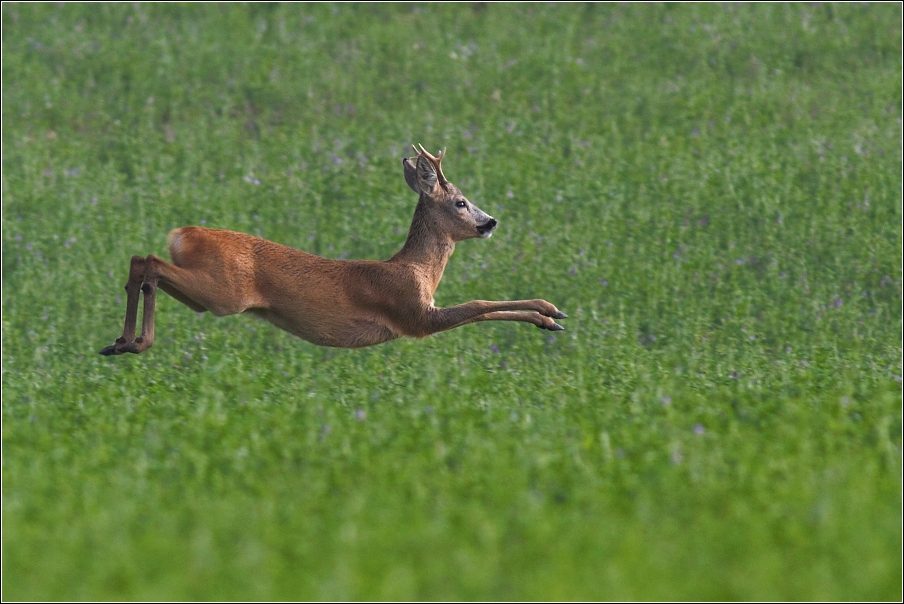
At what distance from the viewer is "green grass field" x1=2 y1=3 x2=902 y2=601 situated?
18.8ft

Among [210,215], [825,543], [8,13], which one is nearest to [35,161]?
[210,215]

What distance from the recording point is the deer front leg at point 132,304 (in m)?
7.99

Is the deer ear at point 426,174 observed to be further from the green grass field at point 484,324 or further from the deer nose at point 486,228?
the green grass field at point 484,324

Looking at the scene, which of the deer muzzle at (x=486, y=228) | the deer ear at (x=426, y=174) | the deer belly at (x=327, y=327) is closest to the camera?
the deer belly at (x=327, y=327)

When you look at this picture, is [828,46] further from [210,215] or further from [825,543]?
[825,543]

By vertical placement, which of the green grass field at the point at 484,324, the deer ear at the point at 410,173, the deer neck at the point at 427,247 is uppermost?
the deer ear at the point at 410,173

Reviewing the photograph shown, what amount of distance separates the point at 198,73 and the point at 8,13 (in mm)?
4052

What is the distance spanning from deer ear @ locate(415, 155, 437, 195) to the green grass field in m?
1.34

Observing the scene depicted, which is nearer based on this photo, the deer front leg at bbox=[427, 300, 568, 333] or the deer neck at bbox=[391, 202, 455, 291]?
the deer front leg at bbox=[427, 300, 568, 333]

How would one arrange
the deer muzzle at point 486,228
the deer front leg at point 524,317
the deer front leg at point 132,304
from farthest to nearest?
1. the deer muzzle at point 486,228
2. the deer front leg at point 524,317
3. the deer front leg at point 132,304

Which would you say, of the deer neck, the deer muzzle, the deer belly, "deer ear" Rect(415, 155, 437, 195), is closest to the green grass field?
the deer belly

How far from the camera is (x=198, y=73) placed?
18.2 meters

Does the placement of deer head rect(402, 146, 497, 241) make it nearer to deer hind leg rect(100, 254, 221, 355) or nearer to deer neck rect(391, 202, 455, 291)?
deer neck rect(391, 202, 455, 291)

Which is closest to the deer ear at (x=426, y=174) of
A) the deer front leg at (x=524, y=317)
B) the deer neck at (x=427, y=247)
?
the deer neck at (x=427, y=247)
